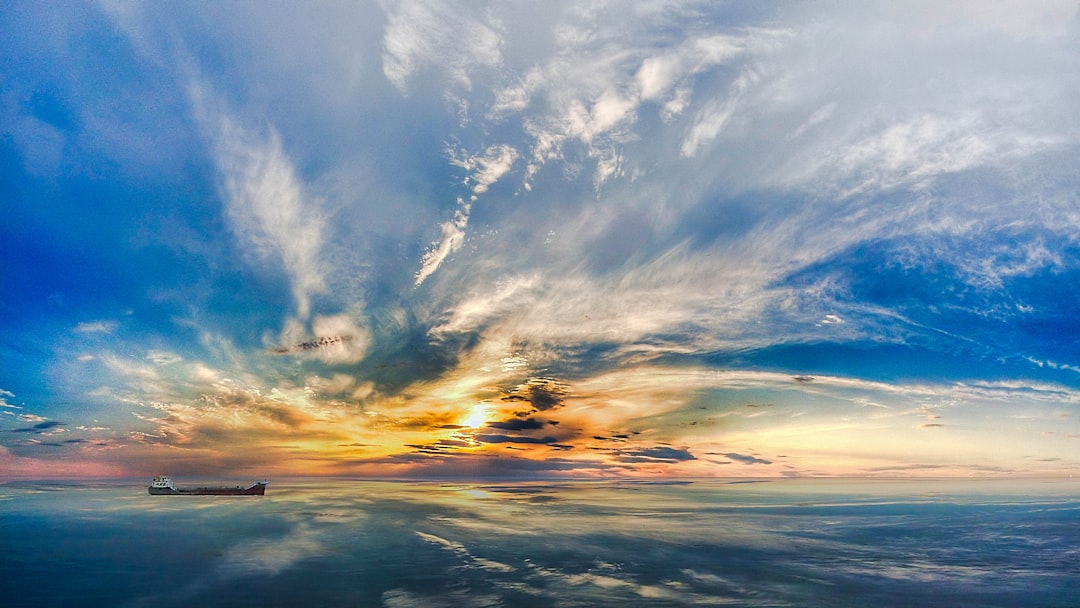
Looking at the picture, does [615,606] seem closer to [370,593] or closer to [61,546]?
[370,593]

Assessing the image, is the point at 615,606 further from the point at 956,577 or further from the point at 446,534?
the point at 446,534

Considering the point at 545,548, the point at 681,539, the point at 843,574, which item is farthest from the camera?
the point at 681,539

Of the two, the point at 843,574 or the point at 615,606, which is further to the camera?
the point at 843,574

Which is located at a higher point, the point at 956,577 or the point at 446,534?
the point at 956,577

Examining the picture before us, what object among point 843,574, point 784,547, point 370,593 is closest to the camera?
point 370,593

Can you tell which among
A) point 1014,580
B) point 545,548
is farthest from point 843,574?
point 545,548

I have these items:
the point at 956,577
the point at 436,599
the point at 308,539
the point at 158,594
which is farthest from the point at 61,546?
the point at 956,577

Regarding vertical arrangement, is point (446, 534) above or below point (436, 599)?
below

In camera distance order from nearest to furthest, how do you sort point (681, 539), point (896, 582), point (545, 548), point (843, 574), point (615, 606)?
point (615, 606), point (896, 582), point (843, 574), point (545, 548), point (681, 539)

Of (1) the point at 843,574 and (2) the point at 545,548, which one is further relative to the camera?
(2) the point at 545,548
